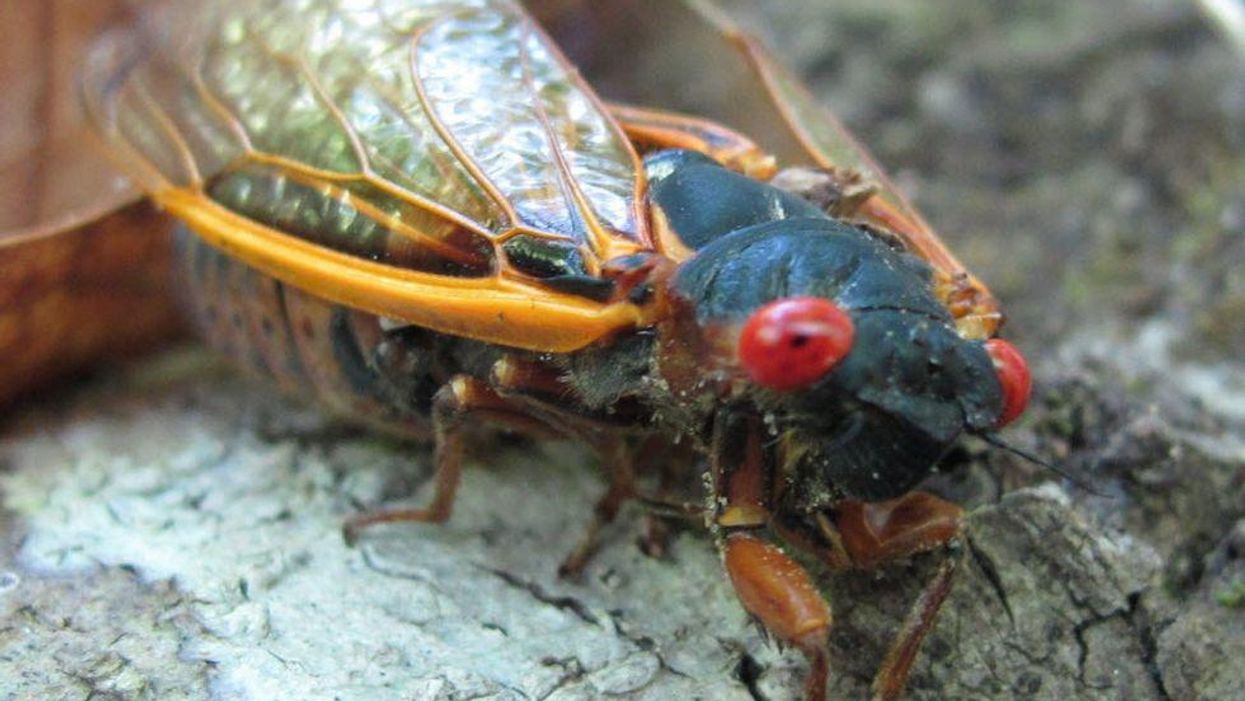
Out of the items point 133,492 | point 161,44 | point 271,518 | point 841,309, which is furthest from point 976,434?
point 161,44

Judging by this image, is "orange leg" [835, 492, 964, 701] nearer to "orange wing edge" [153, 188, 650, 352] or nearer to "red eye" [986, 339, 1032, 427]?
"red eye" [986, 339, 1032, 427]

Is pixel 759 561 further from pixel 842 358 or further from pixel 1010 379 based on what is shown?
pixel 1010 379

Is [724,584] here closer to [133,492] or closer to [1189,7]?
[133,492]

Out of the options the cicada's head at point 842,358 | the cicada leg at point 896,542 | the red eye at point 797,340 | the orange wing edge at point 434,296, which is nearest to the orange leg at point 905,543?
the cicada leg at point 896,542

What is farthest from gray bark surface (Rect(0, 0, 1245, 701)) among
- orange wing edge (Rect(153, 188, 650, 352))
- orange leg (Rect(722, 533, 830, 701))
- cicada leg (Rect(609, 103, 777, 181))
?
cicada leg (Rect(609, 103, 777, 181))

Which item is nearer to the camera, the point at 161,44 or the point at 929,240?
the point at 929,240
